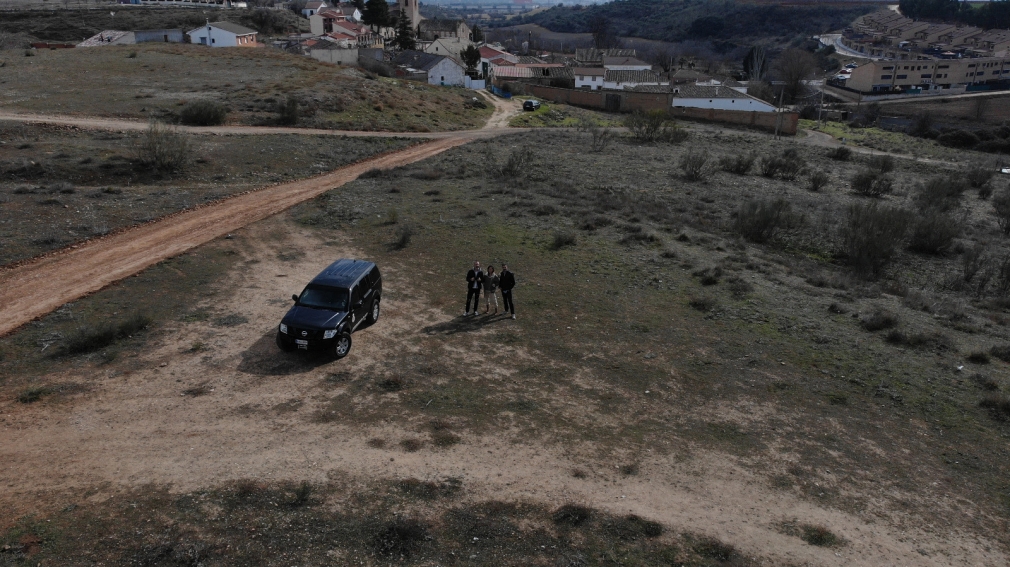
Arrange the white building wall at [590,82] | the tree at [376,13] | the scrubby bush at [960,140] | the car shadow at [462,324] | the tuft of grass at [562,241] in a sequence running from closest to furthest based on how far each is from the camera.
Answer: the car shadow at [462,324] → the tuft of grass at [562,241] → the scrubby bush at [960,140] → the white building wall at [590,82] → the tree at [376,13]

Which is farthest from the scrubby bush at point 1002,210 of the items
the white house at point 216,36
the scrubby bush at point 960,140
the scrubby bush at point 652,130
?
the white house at point 216,36

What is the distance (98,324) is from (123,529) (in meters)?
8.20

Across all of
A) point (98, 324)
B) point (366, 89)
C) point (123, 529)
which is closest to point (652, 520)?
point (123, 529)

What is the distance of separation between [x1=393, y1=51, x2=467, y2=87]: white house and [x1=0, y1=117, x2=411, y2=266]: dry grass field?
39143mm

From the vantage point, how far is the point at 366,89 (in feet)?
179

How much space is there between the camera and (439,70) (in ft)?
251

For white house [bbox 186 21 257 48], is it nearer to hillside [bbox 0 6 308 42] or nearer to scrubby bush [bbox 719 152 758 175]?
hillside [bbox 0 6 308 42]

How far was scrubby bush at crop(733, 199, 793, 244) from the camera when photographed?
2666cm

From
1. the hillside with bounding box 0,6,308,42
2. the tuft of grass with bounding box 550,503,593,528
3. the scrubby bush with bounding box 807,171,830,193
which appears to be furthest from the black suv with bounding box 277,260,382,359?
the hillside with bounding box 0,6,308,42

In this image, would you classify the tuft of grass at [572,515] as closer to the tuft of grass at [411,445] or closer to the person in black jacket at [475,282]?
the tuft of grass at [411,445]

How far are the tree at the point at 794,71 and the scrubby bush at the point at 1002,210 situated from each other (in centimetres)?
5867

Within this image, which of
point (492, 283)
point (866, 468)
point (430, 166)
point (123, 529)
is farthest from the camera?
point (430, 166)

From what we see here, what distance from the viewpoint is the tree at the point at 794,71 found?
100375 millimetres

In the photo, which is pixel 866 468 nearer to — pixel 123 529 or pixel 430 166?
pixel 123 529
